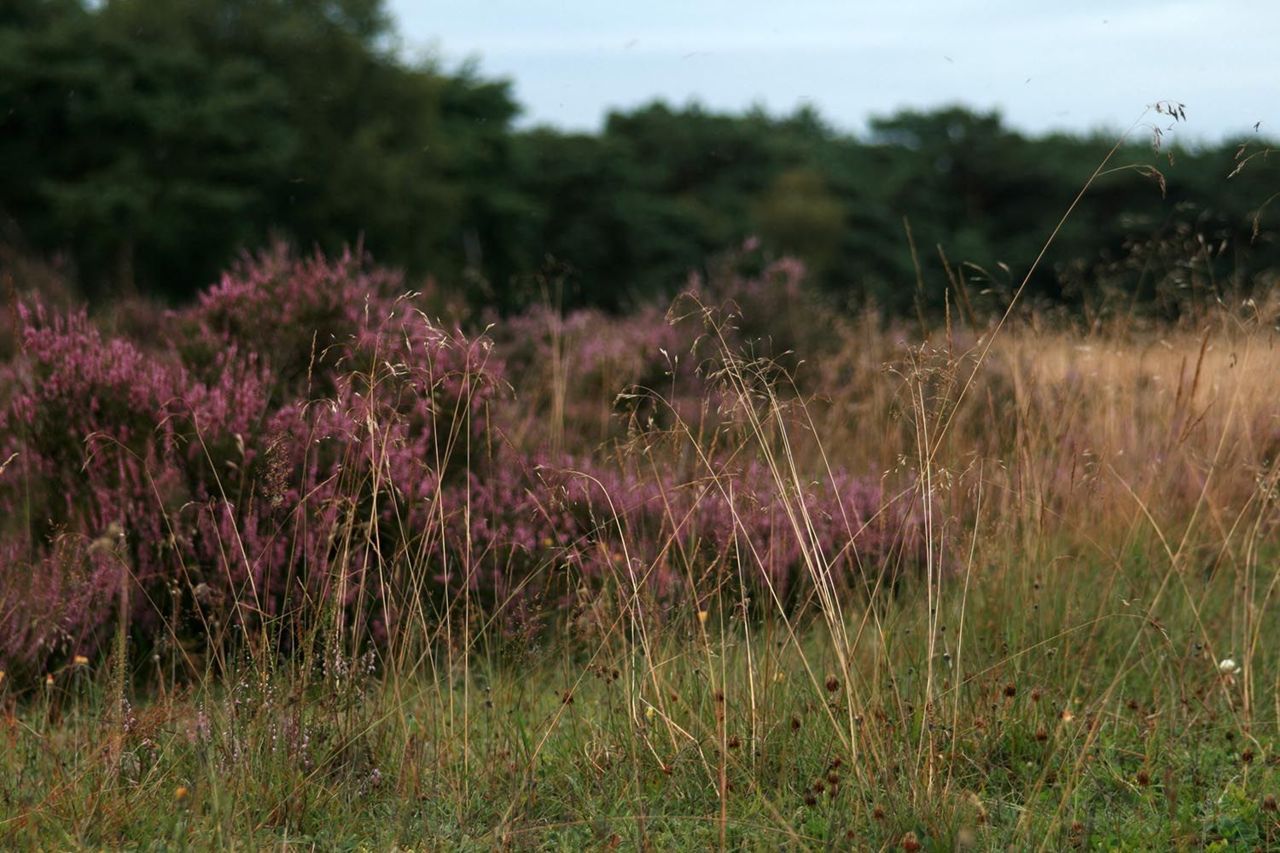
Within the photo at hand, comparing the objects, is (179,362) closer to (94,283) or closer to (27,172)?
(94,283)

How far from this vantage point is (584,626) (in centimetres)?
402

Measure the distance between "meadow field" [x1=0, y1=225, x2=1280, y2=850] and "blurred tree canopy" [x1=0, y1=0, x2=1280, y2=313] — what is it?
401 centimetres

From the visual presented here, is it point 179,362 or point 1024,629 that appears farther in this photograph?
point 179,362

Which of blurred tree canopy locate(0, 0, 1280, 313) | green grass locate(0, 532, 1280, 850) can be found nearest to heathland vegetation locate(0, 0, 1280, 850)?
green grass locate(0, 532, 1280, 850)

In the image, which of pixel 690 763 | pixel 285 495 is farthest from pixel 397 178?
pixel 690 763

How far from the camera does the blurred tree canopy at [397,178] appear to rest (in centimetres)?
2242

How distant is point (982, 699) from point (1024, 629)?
45 cm

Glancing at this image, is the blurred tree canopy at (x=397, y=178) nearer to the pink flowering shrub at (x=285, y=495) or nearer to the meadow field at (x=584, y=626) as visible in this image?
the pink flowering shrub at (x=285, y=495)

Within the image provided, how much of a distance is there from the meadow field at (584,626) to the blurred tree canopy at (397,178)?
13.1 ft

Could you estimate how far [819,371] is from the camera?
29.2ft

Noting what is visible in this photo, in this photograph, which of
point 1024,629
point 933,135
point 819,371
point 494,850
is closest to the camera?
point 494,850

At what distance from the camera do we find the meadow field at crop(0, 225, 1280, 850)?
2760 mm

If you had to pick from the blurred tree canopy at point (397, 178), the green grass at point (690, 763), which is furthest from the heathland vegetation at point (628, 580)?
the blurred tree canopy at point (397, 178)

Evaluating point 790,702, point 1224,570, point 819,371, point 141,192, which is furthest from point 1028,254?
point 790,702
